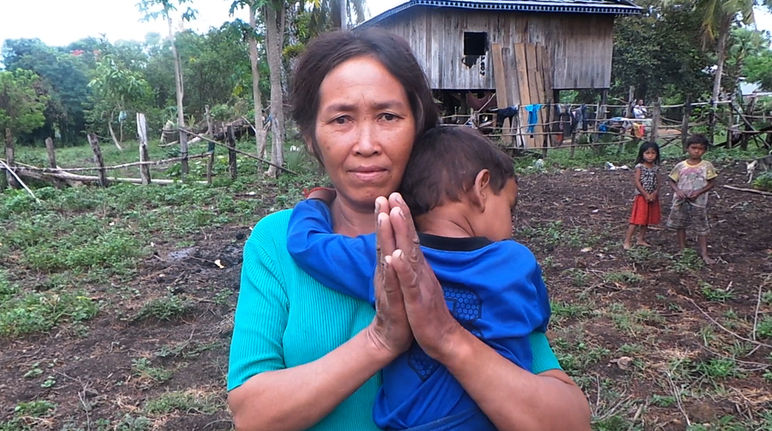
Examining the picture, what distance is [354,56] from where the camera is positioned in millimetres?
1151

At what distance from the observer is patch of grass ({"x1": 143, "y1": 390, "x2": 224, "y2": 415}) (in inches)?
128

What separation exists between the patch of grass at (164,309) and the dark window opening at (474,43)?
1290 centimetres

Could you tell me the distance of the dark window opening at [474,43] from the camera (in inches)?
620

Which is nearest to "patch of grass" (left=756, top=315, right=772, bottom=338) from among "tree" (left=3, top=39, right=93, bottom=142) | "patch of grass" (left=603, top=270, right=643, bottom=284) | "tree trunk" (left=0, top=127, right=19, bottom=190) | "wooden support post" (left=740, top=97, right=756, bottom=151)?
"patch of grass" (left=603, top=270, right=643, bottom=284)

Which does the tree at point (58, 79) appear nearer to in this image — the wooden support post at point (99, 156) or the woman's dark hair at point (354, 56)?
the wooden support post at point (99, 156)

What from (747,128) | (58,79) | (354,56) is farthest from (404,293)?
(58,79)

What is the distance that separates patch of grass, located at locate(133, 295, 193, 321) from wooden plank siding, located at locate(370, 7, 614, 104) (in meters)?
11.3

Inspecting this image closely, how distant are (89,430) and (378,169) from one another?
9.32 ft

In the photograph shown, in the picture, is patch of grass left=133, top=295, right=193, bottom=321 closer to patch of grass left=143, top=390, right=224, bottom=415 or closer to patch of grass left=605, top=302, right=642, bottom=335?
patch of grass left=143, top=390, right=224, bottom=415

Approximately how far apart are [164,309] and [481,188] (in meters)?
4.04

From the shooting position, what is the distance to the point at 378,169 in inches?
46.0

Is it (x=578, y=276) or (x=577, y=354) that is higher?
(x=578, y=276)

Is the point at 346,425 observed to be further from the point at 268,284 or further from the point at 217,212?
the point at 217,212

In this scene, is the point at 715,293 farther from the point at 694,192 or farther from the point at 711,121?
the point at 711,121
